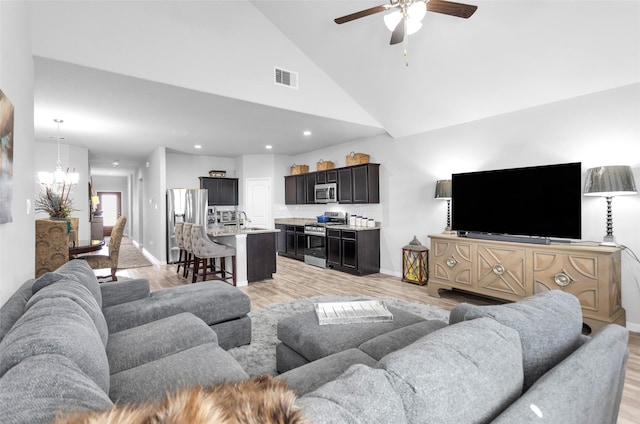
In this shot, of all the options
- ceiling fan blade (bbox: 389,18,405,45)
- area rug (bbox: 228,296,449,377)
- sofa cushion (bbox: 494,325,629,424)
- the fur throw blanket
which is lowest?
area rug (bbox: 228,296,449,377)

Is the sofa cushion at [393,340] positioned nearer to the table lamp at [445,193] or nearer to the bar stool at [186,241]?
A: the table lamp at [445,193]

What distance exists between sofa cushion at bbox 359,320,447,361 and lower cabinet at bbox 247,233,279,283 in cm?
359

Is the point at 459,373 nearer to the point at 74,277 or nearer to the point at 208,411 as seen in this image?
the point at 208,411

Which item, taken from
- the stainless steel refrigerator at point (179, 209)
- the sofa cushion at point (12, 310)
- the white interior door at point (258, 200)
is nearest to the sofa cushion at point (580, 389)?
the sofa cushion at point (12, 310)

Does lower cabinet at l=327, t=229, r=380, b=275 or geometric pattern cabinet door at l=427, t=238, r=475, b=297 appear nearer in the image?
geometric pattern cabinet door at l=427, t=238, r=475, b=297

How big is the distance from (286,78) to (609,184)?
3.83 metres

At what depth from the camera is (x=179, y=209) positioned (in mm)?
6871

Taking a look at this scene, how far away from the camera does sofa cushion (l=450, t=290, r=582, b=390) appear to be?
1.08 m

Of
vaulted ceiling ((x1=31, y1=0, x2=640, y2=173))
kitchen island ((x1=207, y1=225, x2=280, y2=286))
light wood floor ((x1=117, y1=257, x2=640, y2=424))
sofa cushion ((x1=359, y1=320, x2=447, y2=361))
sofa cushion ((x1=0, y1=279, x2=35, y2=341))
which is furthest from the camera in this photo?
kitchen island ((x1=207, y1=225, x2=280, y2=286))

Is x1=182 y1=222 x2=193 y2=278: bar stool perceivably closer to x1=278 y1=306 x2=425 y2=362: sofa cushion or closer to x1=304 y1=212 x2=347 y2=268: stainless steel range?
x1=304 y1=212 x2=347 y2=268: stainless steel range

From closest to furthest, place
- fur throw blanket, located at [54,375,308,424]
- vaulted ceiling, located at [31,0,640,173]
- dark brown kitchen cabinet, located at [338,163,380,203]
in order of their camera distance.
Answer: fur throw blanket, located at [54,375,308,424] → vaulted ceiling, located at [31,0,640,173] → dark brown kitchen cabinet, located at [338,163,380,203]

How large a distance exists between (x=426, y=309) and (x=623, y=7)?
335 cm

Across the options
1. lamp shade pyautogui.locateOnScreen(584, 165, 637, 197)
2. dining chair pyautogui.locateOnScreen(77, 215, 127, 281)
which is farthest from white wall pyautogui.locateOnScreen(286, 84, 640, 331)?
dining chair pyautogui.locateOnScreen(77, 215, 127, 281)

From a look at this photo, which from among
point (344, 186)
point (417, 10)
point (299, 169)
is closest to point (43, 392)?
point (417, 10)
